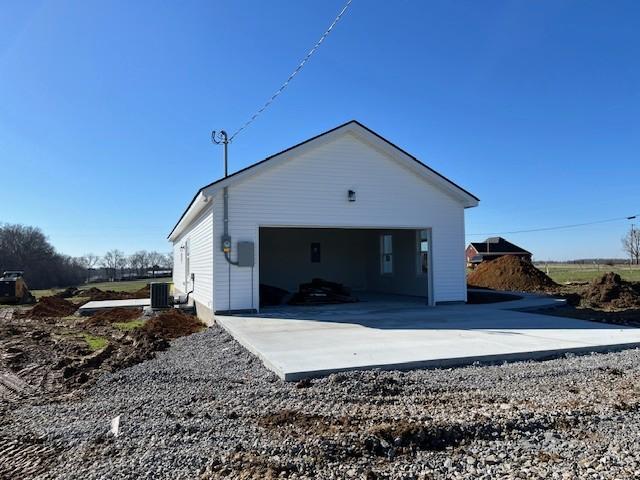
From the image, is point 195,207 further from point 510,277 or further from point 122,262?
point 122,262

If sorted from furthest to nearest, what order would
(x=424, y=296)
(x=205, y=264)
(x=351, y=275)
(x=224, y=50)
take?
(x=351, y=275) < (x=424, y=296) < (x=205, y=264) < (x=224, y=50)

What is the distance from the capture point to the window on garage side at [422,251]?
13.3 m

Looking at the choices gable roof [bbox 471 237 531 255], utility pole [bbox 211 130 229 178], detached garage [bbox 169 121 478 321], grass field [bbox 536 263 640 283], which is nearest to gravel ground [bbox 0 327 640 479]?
detached garage [bbox 169 121 478 321]

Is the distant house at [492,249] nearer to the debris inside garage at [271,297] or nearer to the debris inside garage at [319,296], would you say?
the debris inside garage at [319,296]

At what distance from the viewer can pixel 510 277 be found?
→ 837 inches

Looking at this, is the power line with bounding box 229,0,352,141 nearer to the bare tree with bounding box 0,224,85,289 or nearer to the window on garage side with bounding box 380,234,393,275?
the window on garage side with bounding box 380,234,393,275

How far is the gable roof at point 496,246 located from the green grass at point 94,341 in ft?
168

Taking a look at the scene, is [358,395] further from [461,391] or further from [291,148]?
[291,148]

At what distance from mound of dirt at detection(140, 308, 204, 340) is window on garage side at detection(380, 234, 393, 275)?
25.3ft

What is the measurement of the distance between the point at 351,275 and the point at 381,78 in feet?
29.3

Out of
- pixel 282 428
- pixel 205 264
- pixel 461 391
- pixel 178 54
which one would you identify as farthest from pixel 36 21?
pixel 461 391

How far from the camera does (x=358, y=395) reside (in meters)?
4.52

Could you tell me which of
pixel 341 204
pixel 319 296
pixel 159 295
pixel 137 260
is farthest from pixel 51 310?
pixel 137 260

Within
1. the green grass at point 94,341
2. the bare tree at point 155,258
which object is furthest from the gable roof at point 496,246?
the green grass at point 94,341
